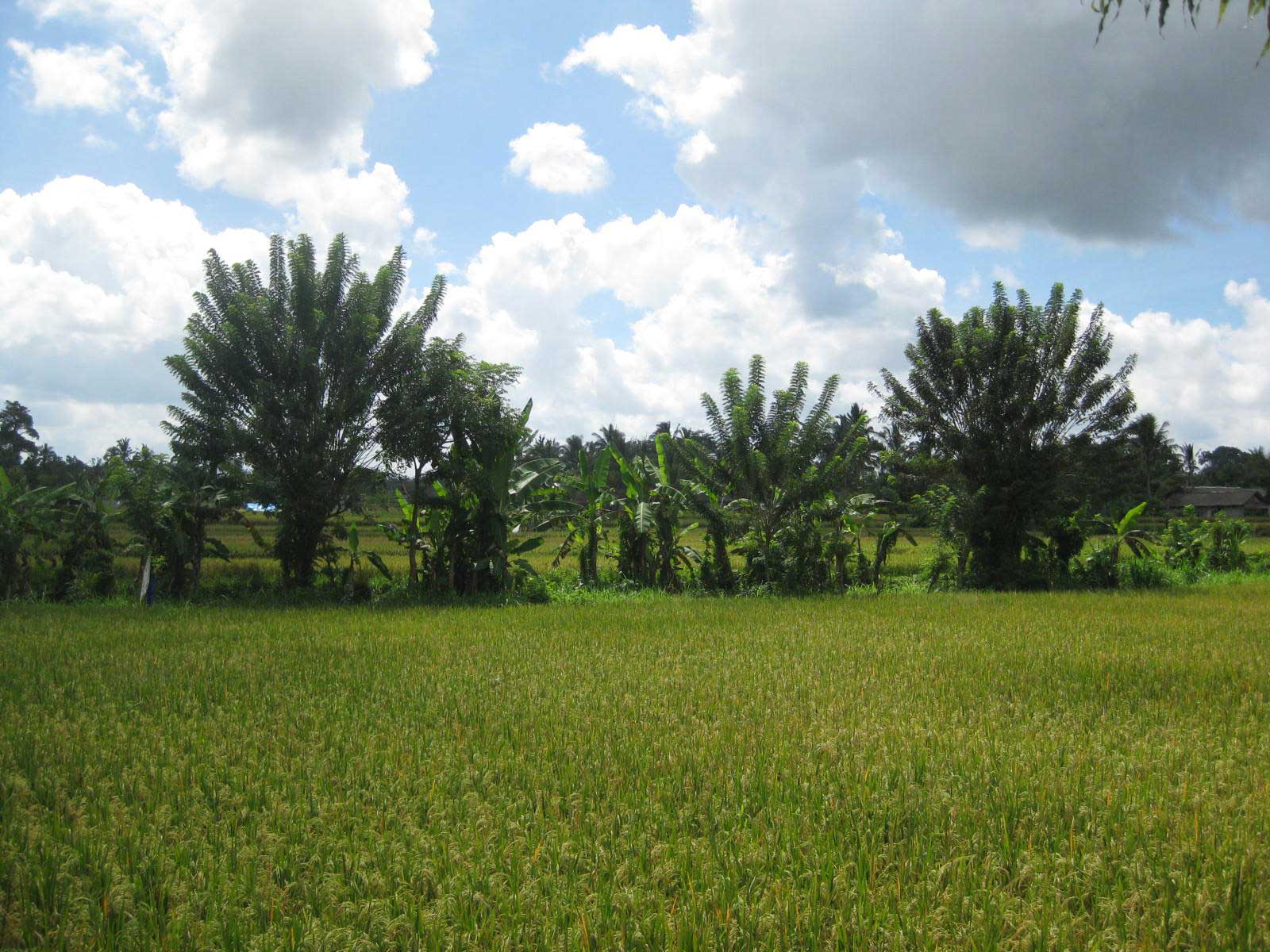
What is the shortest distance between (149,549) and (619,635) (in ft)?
27.7

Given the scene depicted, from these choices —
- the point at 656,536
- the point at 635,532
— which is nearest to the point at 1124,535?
the point at 656,536

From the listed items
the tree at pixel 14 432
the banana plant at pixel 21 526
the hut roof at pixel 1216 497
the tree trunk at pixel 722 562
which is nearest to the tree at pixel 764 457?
the tree trunk at pixel 722 562

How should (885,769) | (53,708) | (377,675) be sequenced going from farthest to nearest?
(377,675) → (53,708) → (885,769)

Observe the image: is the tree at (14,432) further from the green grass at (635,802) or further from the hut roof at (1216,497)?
the hut roof at (1216,497)

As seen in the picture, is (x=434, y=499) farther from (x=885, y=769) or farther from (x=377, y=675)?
(x=885, y=769)

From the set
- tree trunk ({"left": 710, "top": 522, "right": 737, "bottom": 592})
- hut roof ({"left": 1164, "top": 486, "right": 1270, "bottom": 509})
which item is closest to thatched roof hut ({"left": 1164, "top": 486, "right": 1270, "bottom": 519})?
hut roof ({"left": 1164, "top": 486, "right": 1270, "bottom": 509})

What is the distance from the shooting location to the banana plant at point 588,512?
52.2 ft

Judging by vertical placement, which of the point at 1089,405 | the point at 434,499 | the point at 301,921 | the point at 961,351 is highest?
the point at 961,351

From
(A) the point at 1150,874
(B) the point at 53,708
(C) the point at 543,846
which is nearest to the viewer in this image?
(A) the point at 1150,874

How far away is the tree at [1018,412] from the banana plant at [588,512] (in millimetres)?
7491

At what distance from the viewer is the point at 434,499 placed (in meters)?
14.0

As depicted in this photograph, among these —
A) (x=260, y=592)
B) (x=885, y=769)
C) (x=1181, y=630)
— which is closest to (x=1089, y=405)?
(x=1181, y=630)

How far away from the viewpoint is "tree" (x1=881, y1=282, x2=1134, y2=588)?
635 inches

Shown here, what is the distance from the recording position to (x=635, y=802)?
11.8 ft
